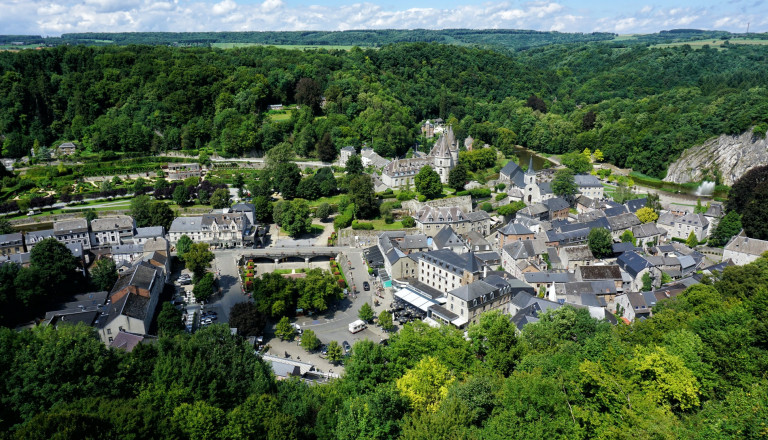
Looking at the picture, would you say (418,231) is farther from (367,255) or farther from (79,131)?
(79,131)

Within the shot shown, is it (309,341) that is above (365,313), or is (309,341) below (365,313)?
below

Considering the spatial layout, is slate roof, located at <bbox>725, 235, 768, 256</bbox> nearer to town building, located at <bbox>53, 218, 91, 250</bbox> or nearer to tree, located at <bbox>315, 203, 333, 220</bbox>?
tree, located at <bbox>315, 203, 333, 220</bbox>

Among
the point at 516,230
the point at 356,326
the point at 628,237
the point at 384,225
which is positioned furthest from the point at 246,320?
the point at 628,237

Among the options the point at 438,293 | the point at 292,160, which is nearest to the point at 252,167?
the point at 292,160

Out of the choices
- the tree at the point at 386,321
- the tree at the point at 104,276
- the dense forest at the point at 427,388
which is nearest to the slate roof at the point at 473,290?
the tree at the point at 386,321

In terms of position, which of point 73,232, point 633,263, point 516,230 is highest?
point 73,232

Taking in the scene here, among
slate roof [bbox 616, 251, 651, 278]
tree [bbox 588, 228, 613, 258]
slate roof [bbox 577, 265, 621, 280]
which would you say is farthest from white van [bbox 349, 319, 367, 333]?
slate roof [bbox 616, 251, 651, 278]

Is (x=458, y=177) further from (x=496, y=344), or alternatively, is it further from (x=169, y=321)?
(x=169, y=321)
